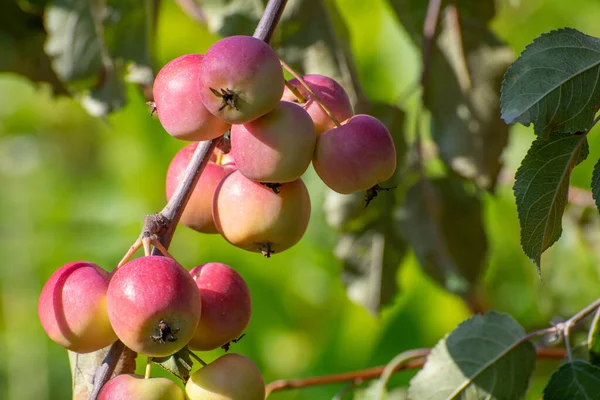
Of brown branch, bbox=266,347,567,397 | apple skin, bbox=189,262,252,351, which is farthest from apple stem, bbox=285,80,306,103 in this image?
brown branch, bbox=266,347,567,397

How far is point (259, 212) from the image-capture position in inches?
27.4

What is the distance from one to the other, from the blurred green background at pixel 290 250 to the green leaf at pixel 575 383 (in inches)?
20.3

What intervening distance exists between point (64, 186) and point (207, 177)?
6.98 ft

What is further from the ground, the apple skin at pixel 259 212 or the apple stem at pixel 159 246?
the apple skin at pixel 259 212

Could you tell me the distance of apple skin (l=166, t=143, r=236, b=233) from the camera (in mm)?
757

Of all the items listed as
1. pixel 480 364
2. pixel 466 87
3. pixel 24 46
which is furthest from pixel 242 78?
pixel 24 46

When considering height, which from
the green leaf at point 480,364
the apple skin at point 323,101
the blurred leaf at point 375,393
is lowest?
the blurred leaf at point 375,393

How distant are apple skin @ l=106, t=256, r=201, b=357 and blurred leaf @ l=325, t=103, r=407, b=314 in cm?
65

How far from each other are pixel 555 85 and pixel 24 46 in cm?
95

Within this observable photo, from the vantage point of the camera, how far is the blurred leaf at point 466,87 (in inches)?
46.8

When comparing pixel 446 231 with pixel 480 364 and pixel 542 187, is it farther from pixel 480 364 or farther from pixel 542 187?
pixel 542 187

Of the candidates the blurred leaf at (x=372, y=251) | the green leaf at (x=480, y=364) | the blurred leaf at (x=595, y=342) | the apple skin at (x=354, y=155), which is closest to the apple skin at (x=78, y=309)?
the apple skin at (x=354, y=155)

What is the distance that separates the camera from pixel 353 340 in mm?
1816

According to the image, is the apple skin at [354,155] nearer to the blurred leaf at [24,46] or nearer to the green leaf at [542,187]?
the green leaf at [542,187]
